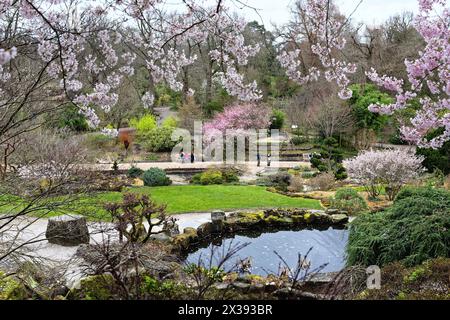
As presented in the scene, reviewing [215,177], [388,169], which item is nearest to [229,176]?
[215,177]

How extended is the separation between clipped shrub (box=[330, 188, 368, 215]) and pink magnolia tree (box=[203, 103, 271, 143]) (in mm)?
10902

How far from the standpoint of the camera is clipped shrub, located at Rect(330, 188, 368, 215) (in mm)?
12023

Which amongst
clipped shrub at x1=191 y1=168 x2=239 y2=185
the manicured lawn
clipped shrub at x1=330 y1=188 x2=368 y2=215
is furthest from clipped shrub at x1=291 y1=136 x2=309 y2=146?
clipped shrub at x1=330 y1=188 x2=368 y2=215

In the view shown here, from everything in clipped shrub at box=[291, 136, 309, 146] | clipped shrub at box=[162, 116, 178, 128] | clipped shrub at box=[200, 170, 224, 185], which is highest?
clipped shrub at box=[162, 116, 178, 128]

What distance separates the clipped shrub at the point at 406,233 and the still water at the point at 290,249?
1.22 meters

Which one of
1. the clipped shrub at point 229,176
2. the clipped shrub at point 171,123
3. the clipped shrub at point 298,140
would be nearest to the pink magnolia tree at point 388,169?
the clipped shrub at point 229,176

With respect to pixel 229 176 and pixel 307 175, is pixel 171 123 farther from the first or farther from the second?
pixel 307 175

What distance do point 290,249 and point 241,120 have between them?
14.4 meters

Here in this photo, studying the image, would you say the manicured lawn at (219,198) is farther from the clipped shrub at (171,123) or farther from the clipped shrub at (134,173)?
the clipped shrub at (171,123)

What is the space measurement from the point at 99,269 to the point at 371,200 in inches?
461

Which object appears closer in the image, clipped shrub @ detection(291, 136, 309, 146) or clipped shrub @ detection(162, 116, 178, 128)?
clipped shrub @ detection(291, 136, 309, 146)

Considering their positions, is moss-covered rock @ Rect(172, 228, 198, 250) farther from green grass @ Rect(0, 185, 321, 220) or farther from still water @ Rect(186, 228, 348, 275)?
green grass @ Rect(0, 185, 321, 220)

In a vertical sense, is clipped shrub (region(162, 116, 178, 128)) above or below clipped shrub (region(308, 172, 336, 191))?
above

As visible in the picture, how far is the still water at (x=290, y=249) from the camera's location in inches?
332
